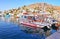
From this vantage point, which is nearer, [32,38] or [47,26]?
[32,38]

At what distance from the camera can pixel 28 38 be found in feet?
60.8

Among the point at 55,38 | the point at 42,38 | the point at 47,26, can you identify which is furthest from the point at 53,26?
the point at 55,38

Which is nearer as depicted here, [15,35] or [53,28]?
[15,35]

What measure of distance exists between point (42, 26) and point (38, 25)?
1.10 meters

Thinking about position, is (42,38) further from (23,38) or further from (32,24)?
(32,24)

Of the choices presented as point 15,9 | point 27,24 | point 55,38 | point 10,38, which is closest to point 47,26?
point 27,24

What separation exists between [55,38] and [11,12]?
6620 cm

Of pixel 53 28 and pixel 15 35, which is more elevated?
pixel 53 28

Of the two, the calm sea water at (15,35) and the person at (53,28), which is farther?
the person at (53,28)

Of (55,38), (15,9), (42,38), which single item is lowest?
(42,38)

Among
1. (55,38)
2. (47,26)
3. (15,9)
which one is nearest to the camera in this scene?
(55,38)

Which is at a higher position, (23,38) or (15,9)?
(15,9)

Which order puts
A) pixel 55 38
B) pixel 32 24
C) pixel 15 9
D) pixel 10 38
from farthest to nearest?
pixel 15 9, pixel 32 24, pixel 10 38, pixel 55 38

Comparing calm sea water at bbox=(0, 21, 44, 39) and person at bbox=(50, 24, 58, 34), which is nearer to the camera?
calm sea water at bbox=(0, 21, 44, 39)
